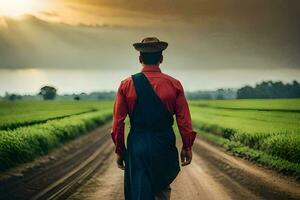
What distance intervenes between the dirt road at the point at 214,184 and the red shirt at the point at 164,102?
5017mm

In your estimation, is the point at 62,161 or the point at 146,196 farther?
the point at 62,161

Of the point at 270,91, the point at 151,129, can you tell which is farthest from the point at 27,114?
the point at 270,91

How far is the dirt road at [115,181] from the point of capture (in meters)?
10.9

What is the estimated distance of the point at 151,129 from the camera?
18.3 feet

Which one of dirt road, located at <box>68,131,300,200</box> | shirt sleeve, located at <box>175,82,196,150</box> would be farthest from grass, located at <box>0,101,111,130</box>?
shirt sleeve, located at <box>175,82,196,150</box>

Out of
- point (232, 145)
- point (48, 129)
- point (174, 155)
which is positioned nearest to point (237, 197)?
point (174, 155)

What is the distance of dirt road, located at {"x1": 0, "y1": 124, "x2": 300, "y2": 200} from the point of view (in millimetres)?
10883

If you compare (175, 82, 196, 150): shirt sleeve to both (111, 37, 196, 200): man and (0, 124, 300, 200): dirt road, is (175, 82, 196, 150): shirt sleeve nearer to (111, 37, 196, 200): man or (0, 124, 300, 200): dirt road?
(111, 37, 196, 200): man

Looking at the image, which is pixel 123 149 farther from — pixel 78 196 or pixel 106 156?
pixel 106 156

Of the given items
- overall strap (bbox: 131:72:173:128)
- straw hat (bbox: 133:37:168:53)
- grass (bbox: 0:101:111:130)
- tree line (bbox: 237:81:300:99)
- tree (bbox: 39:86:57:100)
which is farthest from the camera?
tree (bbox: 39:86:57:100)

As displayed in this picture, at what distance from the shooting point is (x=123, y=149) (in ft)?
19.0

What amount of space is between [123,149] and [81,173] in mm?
8861

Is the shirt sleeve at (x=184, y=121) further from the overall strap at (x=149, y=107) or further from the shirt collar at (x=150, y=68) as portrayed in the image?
the shirt collar at (x=150, y=68)

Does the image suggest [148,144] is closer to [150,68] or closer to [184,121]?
[184,121]
